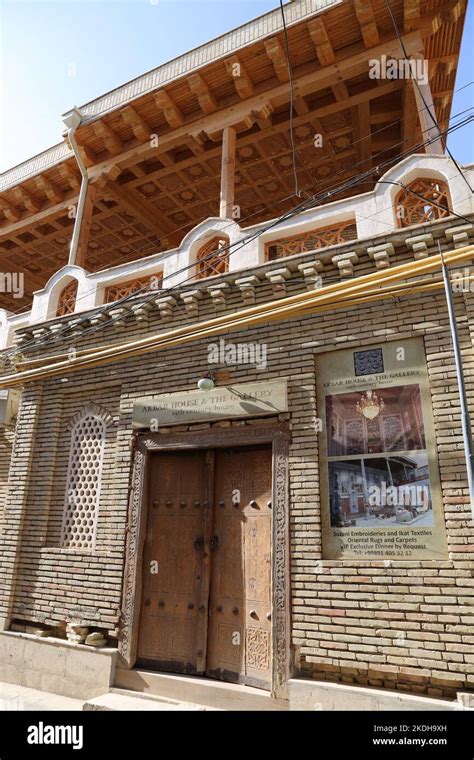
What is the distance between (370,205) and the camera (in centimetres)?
554

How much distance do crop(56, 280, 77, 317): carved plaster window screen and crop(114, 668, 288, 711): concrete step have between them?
5.39m

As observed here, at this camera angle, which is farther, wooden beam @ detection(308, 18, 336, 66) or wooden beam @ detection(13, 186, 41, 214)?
wooden beam @ detection(13, 186, 41, 214)

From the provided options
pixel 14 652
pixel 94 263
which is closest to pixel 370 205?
pixel 14 652

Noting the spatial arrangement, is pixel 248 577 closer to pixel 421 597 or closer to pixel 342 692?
pixel 342 692

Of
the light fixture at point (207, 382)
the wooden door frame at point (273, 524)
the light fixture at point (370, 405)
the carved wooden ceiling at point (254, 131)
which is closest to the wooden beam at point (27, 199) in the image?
the carved wooden ceiling at point (254, 131)

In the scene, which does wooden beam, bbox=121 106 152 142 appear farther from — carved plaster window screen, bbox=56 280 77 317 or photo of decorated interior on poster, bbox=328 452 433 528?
photo of decorated interior on poster, bbox=328 452 433 528

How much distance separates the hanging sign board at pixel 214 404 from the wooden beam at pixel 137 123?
5060 millimetres

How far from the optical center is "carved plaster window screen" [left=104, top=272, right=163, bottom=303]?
6.83 m

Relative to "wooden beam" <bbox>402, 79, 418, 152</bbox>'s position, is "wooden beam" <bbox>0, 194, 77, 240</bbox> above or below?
below

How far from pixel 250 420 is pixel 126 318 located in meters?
2.52

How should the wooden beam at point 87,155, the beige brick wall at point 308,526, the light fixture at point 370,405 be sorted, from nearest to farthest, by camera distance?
1. the beige brick wall at point 308,526
2. the light fixture at point 370,405
3. the wooden beam at point 87,155

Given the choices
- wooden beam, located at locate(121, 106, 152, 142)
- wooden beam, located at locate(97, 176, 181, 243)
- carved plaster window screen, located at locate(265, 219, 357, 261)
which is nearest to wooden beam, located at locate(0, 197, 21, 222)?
wooden beam, located at locate(97, 176, 181, 243)

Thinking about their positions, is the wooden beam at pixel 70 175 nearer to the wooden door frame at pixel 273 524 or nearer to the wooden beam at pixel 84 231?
the wooden beam at pixel 84 231

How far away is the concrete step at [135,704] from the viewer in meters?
4.61
